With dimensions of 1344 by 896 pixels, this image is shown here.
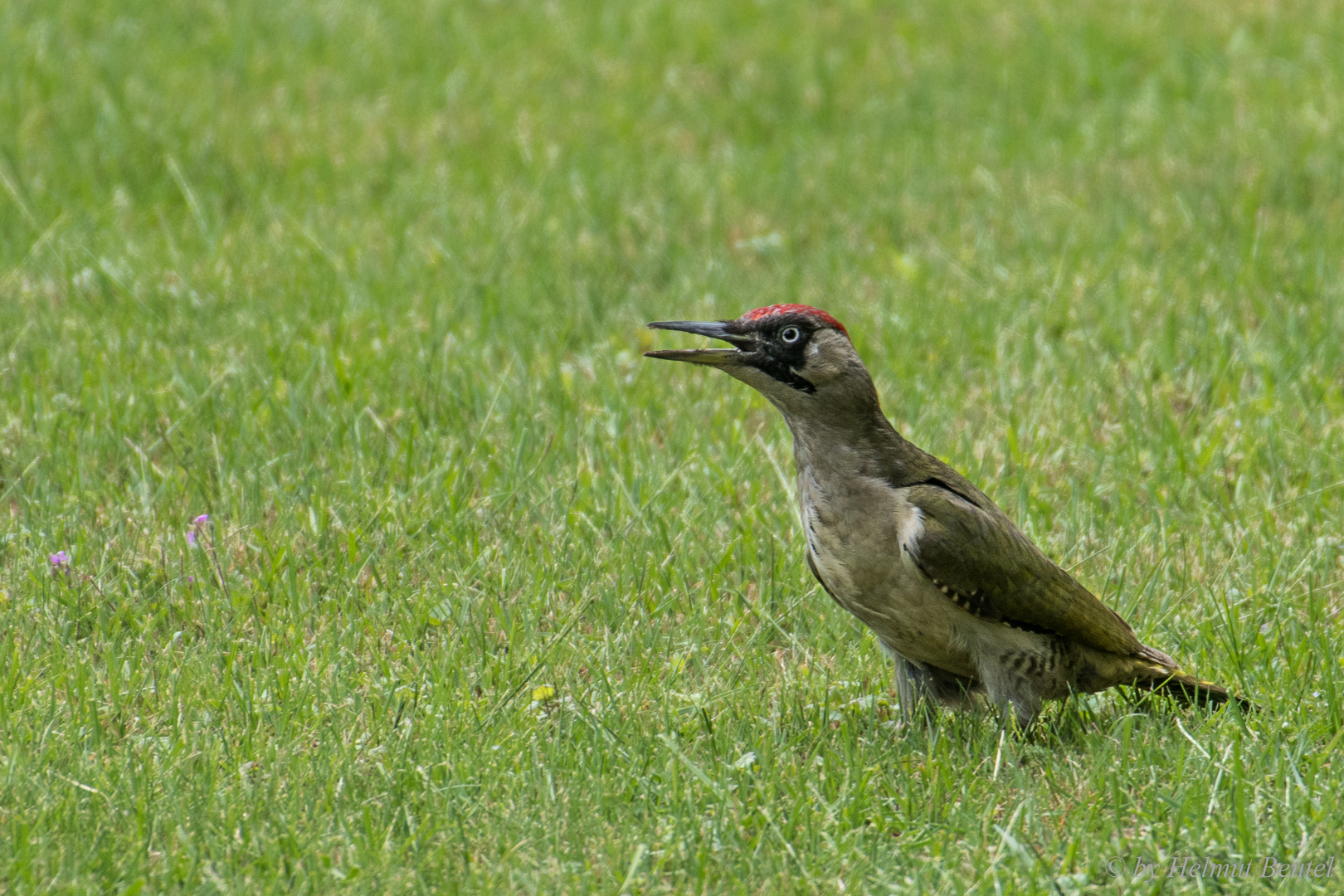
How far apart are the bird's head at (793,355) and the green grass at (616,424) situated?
0.83 meters

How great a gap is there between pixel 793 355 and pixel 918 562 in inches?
26.4

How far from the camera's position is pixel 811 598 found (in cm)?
537

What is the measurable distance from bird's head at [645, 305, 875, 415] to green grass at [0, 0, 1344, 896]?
2.72ft

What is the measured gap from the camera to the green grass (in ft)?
13.2

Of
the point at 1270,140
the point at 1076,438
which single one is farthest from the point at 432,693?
the point at 1270,140

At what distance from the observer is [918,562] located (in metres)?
4.48

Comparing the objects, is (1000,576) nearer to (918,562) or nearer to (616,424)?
(918,562)

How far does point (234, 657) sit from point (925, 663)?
1.93 m

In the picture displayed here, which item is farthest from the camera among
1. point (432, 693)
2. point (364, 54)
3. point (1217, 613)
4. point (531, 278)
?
point (364, 54)

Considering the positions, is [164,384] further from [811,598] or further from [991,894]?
[991,894]

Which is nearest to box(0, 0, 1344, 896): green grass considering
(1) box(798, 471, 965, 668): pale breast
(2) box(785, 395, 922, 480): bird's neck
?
(1) box(798, 471, 965, 668): pale breast

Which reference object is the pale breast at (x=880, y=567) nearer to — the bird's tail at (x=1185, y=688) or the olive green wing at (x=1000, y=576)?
the olive green wing at (x=1000, y=576)

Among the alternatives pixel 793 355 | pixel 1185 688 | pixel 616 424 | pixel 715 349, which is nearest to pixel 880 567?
pixel 793 355

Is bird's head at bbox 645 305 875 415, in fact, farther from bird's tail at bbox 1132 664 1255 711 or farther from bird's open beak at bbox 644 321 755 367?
bird's tail at bbox 1132 664 1255 711
